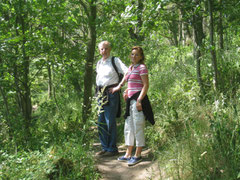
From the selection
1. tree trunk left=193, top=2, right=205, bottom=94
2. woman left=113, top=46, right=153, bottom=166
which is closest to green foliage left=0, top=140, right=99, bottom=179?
woman left=113, top=46, right=153, bottom=166

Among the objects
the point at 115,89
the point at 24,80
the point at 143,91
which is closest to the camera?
the point at 143,91

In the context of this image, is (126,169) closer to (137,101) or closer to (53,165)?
(137,101)

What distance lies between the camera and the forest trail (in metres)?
3.87

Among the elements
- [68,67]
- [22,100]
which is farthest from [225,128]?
[22,100]

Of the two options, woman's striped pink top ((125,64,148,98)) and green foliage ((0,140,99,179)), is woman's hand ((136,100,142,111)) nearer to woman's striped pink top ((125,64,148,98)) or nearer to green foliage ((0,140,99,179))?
woman's striped pink top ((125,64,148,98))

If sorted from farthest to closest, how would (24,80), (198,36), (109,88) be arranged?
(24,80) → (198,36) → (109,88)

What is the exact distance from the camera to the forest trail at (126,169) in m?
3.87

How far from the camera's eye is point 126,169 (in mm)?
4223

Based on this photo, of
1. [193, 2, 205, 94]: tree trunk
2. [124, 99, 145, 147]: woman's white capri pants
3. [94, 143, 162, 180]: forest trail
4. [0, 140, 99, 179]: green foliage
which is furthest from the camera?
[193, 2, 205, 94]: tree trunk

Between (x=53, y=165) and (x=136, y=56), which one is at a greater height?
(x=136, y=56)

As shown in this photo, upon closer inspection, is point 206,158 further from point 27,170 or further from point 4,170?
point 4,170

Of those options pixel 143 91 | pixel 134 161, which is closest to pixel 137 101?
pixel 143 91

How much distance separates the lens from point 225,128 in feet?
10.1

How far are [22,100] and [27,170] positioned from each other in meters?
3.03
